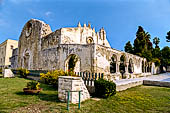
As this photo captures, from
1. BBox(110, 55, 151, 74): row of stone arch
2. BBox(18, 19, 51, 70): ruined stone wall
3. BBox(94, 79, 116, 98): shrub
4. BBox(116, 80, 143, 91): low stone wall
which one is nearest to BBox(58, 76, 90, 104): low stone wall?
BBox(94, 79, 116, 98): shrub

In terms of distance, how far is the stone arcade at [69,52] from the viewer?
421 inches

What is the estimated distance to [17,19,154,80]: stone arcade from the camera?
1069 cm

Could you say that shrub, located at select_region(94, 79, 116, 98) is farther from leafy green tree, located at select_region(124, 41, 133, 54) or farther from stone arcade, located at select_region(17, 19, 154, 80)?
leafy green tree, located at select_region(124, 41, 133, 54)

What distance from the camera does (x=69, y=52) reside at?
38.7ft

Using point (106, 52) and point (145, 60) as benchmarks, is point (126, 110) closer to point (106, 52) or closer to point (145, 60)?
point (106, 52)

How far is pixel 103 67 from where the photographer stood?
10859mm

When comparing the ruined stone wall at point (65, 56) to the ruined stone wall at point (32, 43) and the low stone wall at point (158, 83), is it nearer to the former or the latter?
the ruined stone wall at point (32, 43)

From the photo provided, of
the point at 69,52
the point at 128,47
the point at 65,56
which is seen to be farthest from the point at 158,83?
the point at 128,47

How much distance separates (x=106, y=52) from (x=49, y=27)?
12.0 metres

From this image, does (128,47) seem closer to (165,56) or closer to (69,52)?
(165,56)

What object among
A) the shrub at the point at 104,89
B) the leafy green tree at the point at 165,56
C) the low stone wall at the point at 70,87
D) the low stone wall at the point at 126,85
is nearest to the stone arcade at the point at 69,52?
the low stone wall at the point at 126,85

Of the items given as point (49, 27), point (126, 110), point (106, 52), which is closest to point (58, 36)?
point (49, 27)

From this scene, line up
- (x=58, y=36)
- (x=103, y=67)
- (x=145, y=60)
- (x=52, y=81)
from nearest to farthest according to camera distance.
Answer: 1. (x=52, y=81)
2. (x=103, y=67)
3. (x=58, y=36)
4. (x=145, y=60)

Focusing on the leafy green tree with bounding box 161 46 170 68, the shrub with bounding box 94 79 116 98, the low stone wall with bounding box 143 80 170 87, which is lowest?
the low stone wall with bounding box 143 80 170 87
